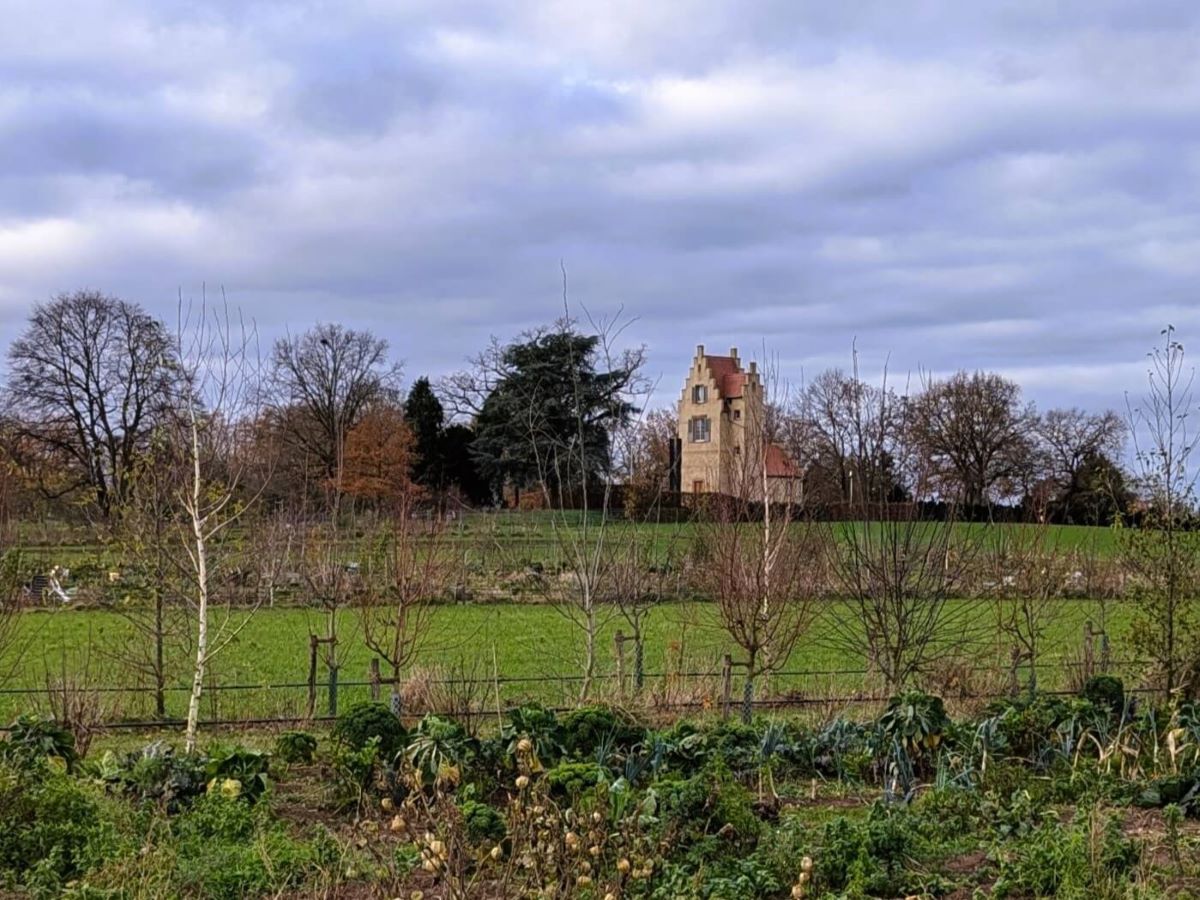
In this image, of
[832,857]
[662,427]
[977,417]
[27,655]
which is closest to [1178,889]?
[832,857]

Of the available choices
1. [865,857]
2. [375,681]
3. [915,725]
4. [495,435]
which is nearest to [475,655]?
[375,681]

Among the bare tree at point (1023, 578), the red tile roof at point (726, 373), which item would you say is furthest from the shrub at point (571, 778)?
the red tile roof at point (726, 373)

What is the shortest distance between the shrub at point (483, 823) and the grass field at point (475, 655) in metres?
4.28

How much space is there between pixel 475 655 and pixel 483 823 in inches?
404

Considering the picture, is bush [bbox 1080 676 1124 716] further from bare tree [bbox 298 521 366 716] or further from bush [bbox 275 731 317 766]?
bare tree [bbox 298 521 366 716]

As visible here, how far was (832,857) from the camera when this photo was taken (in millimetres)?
5137

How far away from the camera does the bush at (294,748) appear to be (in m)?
7.62

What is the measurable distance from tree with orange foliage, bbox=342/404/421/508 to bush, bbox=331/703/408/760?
1439 inches

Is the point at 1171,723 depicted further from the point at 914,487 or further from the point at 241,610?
the point at 241,610

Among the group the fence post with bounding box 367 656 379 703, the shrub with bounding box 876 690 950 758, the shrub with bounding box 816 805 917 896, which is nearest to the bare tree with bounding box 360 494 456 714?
the fence post with bounding box 367 656 379 703

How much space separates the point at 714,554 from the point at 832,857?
21.5 feet

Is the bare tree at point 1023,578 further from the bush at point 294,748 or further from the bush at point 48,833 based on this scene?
the bush at point 48,833

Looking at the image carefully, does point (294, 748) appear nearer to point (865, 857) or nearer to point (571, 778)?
point (571, 778)

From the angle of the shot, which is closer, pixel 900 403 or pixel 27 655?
pixel 900 403
